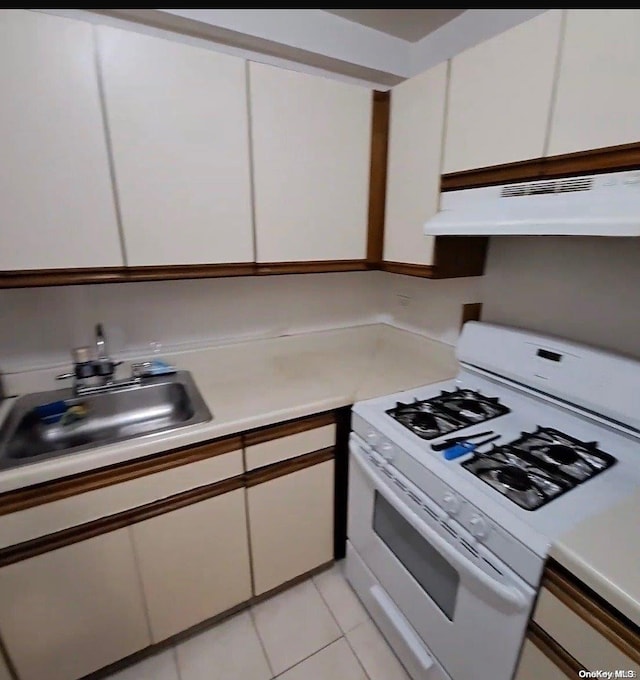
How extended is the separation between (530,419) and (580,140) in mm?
847

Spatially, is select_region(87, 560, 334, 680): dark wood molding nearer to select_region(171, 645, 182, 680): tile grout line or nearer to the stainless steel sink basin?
select_region(171, 645, 182, 680): tile grout line

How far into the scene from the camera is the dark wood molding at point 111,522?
99 centimetres

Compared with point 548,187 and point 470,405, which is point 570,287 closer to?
point 548,187

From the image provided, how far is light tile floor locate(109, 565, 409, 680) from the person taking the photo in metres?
1.28

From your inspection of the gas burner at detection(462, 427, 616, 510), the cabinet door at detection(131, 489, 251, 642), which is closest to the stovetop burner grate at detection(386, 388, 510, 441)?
the gas burner at detection(462, 427, 616, 510)

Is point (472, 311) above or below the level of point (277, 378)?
above

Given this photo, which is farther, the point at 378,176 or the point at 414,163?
the point at 378,176

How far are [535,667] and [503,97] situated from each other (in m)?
1.48

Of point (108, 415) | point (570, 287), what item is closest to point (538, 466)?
point (570, 287)

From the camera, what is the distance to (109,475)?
41.4 inches

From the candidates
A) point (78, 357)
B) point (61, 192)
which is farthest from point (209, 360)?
point (61, 192)

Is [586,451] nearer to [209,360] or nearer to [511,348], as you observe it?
[511,348]

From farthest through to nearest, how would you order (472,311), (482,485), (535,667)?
(472,311)
(482,485)
(535,667)

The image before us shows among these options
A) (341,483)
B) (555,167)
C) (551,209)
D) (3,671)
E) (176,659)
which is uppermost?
(555,167)
